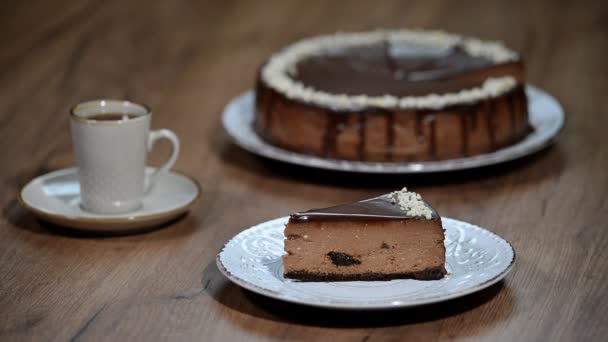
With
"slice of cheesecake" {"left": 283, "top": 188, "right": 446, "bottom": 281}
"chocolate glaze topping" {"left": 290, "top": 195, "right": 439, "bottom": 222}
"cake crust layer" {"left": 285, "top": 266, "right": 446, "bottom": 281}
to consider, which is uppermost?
"chocolate glaze topping" {"left": 290, "top": 195, "right": 439, "bottom": 222}

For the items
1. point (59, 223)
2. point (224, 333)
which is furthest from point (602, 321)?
point (59, 223)

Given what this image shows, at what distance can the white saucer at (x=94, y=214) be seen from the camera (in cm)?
195

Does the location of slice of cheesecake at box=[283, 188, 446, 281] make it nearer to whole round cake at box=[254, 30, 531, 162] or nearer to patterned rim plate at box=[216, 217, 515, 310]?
patterned rim plate at box=[216, 217, 515, 310]

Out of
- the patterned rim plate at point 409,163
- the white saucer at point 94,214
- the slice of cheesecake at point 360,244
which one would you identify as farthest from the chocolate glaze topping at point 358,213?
the patterned rim plate at point 409,163

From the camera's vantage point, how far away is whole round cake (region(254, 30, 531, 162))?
232cm

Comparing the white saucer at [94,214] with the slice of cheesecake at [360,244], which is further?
the white saucer at [94,214]

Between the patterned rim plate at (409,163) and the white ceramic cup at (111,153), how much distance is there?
45 cm

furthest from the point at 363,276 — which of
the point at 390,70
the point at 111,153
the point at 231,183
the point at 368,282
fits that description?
the point at 390,70

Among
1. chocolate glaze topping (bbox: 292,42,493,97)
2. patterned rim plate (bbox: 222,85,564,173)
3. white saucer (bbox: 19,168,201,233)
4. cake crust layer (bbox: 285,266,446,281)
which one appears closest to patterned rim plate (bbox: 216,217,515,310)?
cake crust layer (bbox: 285,266,446,281)

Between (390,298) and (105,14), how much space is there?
2574 mm

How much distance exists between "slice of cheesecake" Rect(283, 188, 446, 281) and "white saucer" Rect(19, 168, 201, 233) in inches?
17.3

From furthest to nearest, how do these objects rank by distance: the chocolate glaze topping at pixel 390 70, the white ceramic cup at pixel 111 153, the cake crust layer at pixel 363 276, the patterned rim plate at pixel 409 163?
the chocolate glaze topping at pixel 390 70 < the patterned rim plate at pixel 409 163 < the white ceramic cup at pixel 111 153 < the cake crust layer at pixel 363 276

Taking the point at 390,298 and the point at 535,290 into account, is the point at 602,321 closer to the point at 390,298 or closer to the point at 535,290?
the point at 535,290

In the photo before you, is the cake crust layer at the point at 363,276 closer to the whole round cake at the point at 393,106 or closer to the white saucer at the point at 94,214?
the white saucer at the point at 94,214
